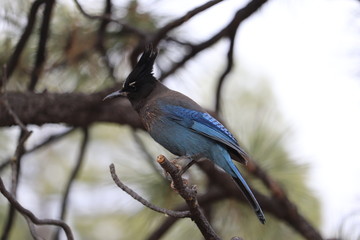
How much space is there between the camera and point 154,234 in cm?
453

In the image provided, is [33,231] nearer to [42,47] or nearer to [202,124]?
[202,124]

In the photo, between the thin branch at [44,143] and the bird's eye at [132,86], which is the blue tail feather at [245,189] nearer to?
the bird's eye at [132,86]

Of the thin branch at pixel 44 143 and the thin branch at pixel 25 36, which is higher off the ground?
the thin branch at pixel 25 36

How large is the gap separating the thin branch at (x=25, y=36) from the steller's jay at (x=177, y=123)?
585mm

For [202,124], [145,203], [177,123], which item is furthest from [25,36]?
[145,203]

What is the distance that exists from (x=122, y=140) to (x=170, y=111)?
3469 millimetres

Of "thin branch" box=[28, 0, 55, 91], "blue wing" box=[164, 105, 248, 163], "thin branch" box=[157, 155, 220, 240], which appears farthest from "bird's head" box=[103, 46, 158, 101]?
"thin branch" box=[157, 155, 220, 240]

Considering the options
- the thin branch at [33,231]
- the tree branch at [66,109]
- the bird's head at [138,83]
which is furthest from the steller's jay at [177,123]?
the thin branch at [33,231]

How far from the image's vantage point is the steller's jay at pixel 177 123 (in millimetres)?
3650

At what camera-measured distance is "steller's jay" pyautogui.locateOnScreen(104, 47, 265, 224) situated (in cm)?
365

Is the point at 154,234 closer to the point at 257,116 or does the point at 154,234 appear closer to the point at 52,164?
the point at 257,116

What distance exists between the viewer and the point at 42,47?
14.3 ft

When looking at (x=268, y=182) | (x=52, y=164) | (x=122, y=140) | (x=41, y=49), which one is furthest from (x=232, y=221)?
(x=52, y=164)

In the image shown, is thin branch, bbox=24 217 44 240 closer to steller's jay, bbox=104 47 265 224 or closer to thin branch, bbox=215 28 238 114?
steller's jay, bbox=104 47 265 224
